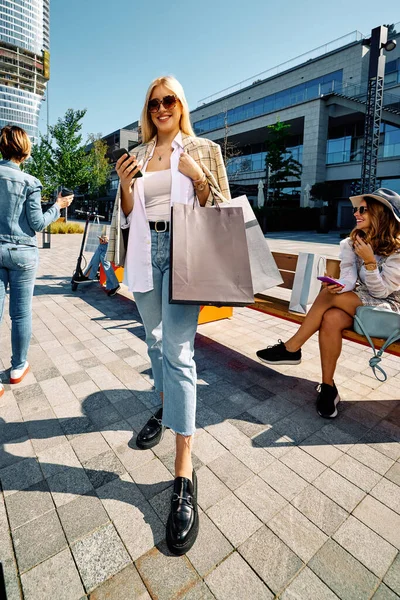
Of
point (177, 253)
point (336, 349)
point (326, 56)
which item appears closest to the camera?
point (177, 253)

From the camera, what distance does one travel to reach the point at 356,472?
6.94ft

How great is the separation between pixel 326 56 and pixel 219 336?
122ft

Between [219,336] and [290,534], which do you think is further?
[219,336]

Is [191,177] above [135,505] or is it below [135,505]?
above

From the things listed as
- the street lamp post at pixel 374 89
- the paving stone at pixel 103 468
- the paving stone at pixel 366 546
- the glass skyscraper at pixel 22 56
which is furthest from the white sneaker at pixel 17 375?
the glass skyscraper at pixel 22 56

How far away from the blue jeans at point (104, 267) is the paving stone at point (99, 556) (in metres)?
4.73

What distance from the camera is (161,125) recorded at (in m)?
1.98

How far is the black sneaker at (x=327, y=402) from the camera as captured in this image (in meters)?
2.68

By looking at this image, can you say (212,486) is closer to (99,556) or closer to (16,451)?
(99,556)

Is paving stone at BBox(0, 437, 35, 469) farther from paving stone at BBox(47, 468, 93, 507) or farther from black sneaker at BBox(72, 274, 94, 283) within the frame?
black sneaker at BBox(72, 274, 94, 283)

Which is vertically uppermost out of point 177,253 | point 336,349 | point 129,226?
point 129,226

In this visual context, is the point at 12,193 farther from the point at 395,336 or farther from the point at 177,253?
the point at 395,336

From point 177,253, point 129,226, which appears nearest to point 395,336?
point 177,253

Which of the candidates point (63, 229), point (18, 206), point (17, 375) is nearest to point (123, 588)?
point (17, 375)
